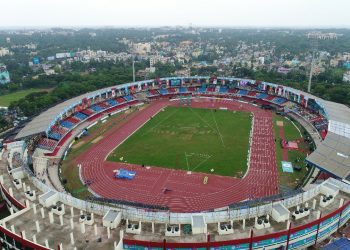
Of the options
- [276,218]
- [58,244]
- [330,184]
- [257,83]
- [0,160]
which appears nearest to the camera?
[58,244]

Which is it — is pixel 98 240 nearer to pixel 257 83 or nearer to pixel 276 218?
pixel 276 218

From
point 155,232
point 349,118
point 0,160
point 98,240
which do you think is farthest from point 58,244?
point 349,118

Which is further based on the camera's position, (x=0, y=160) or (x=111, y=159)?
(x=111, y=159)

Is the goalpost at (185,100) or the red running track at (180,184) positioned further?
the goalpost at (185,100)

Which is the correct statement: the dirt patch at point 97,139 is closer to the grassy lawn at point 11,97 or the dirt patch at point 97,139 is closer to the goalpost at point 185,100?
the goalpost at point 185,100

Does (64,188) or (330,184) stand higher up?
(330,184)

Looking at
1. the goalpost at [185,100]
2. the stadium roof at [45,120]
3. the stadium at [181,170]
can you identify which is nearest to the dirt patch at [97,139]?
the stadium at [181,170]
